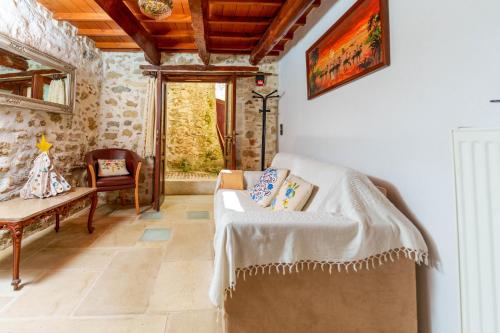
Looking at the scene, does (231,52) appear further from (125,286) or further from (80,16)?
(125,286)

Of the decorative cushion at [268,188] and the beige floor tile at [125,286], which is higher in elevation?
the decorative cushion at [268,188]

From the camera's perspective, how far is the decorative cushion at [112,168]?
3.30 m

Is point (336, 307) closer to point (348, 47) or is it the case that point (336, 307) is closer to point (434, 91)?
point (434, 91)

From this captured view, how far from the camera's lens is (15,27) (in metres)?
2.19

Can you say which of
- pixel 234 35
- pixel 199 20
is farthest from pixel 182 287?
pixel 234 35

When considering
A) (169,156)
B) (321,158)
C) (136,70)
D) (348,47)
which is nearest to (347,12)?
(348,47)

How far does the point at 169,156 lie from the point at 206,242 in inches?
170

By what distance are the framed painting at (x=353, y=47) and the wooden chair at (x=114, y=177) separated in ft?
8.74

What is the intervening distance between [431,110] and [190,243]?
2.18 m

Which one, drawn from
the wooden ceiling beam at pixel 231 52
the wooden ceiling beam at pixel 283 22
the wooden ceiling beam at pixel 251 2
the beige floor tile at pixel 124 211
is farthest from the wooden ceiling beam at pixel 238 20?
the beige floor tile at pixel 124 211

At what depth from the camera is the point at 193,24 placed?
2578 mm

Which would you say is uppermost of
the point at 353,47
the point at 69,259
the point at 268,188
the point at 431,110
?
the point at 353,47

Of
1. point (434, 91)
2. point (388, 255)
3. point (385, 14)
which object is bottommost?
point (388, 255)

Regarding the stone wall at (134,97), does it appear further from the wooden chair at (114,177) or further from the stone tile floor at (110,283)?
the stone tile floor at (110,283)
